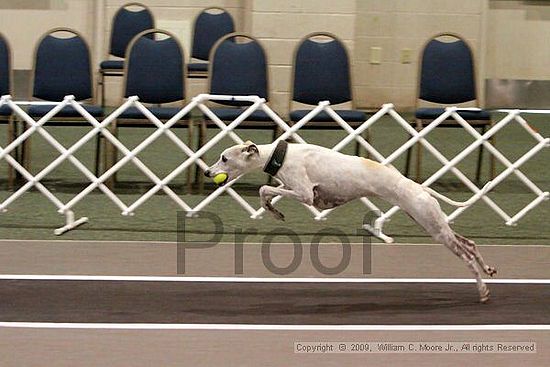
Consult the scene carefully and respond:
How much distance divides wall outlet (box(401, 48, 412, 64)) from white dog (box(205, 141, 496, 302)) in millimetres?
7355

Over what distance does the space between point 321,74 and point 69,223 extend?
241 centimetres

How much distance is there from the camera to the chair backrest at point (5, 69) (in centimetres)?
813

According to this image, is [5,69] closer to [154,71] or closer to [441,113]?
[154,71]

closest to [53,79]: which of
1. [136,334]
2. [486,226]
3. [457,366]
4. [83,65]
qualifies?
[83,65]

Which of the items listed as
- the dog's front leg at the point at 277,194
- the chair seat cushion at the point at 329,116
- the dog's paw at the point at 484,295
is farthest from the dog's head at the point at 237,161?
the chair seat cushion at the point at 329,116

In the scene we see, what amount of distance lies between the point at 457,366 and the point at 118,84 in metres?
8.35

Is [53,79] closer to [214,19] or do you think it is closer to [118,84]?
[214,19]

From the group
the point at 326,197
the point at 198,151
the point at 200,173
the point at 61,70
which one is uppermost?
the point at 61,70

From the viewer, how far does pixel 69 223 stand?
272 inches

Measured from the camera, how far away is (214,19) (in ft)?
34.9

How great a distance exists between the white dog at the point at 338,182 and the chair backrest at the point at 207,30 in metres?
5.46

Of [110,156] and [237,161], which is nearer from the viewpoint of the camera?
[237,161]

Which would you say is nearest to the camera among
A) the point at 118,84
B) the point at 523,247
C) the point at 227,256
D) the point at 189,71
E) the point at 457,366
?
the point at 457,366

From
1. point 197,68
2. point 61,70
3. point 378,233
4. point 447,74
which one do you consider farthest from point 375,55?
point 378,233
